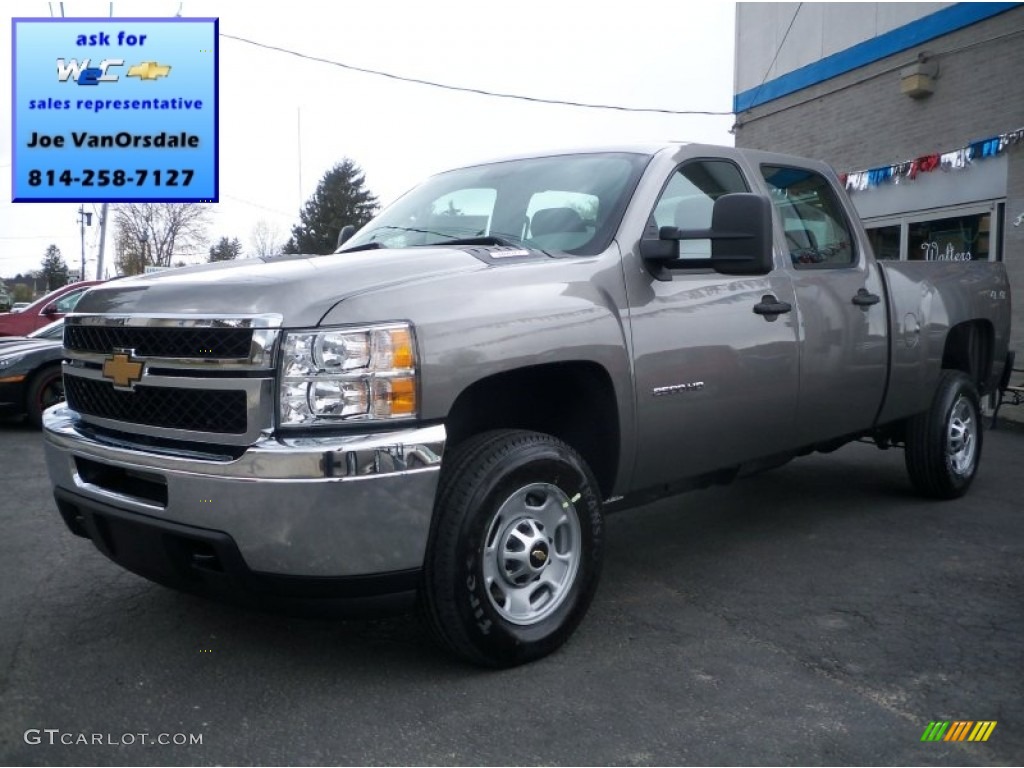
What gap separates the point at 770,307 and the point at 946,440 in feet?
6.98

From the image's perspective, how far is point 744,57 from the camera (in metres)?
17.1

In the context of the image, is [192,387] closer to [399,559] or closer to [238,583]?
[238,583]

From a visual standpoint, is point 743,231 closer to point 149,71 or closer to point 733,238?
point 733,238

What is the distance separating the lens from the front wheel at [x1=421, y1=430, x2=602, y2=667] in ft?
9.95

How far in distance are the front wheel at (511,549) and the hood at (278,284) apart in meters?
0.64

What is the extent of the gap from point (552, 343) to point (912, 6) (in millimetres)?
12224

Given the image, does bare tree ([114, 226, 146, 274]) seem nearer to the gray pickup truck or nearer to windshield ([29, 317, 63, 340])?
windshield ([29, 317, 63, 340])

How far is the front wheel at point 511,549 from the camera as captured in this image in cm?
303

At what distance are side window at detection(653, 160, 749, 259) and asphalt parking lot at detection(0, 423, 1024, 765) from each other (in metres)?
1.53

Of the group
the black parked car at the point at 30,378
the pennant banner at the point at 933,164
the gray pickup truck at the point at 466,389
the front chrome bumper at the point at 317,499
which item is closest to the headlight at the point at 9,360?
the black parked car at the point at 30,378

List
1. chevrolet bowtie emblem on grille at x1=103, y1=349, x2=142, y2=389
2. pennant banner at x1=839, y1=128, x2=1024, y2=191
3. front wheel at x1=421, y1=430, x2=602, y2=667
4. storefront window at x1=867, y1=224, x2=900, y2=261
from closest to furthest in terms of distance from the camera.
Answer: front wheel at x1=421, y1=430, x2=602, y2=667 < chevrolet bowtie emblem on grille at x1=103, y1=349, x2=142, y2=389 < pennant banner at x1=839, y1=128, x2=1024, y2=191 < storefront window at x1=867, y1=224, x2=900, y2=261

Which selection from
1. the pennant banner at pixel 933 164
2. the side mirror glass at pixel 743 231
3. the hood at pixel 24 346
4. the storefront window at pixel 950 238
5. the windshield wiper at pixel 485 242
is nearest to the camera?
the side mirror glass at pixel 743 231

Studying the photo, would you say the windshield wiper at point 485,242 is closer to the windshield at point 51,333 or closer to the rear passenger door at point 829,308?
the rear passenger door at point 829,308

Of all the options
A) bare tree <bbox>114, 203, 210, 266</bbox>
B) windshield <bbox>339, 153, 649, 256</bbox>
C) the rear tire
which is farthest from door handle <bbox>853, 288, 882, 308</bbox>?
bare tree <bbox>114, 203, 210, 266</bbox>
